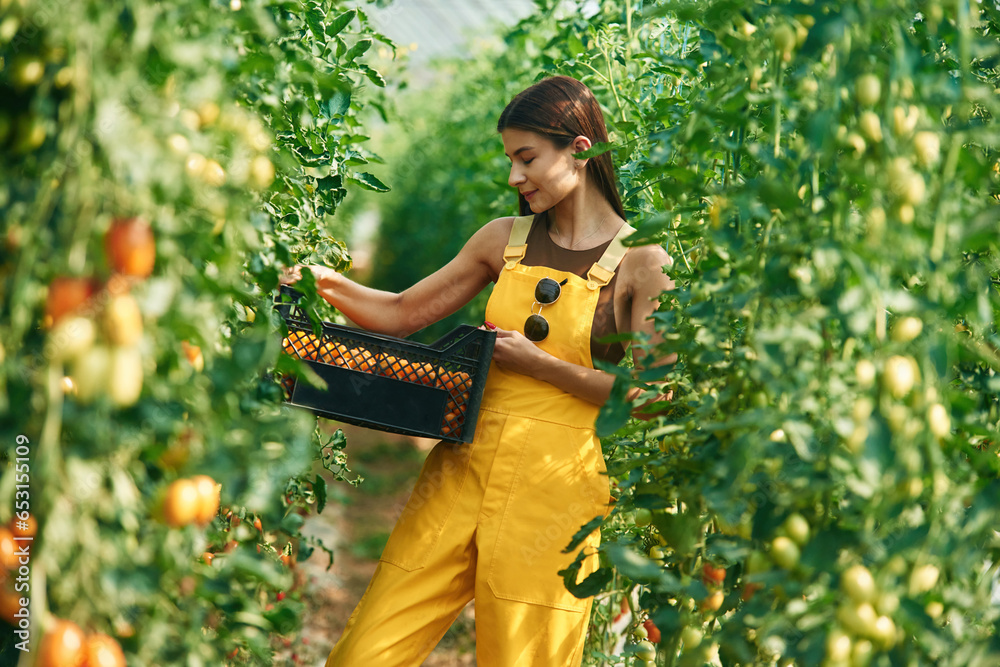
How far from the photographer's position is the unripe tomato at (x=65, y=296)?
763 mm

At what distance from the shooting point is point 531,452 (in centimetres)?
166

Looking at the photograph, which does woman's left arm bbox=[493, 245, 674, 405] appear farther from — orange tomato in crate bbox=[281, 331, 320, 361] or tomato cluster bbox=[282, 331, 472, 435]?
orange tomato in crate bbox=[281, 331, 320, 361]

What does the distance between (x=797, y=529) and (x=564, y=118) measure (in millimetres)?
1040

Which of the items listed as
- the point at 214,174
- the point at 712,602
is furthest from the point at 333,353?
the point at 712,602

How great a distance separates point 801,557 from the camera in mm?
929

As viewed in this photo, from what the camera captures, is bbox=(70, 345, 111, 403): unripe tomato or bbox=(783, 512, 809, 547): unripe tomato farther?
bbox=(783, 512, 809, 547): unripe tomato

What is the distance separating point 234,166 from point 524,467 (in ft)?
3.05

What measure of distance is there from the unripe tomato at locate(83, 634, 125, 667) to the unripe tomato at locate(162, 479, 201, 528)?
0.39ft

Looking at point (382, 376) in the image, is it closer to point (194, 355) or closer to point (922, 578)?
point (194, 355)

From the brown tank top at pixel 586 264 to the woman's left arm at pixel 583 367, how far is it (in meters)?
0.05

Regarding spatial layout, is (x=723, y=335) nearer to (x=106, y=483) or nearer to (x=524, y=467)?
(x=524, y=467)

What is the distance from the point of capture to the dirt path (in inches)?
121

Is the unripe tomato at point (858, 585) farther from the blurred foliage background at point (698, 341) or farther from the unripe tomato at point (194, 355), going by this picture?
the unripe tomato at point (194, 355)

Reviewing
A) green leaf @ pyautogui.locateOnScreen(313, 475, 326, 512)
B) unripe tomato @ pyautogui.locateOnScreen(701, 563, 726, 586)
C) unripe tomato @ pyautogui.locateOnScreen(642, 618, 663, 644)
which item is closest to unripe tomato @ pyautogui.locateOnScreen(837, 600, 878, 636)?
unripe tomato @ pyautogui.locateOnScreen(701, 563, 726, 586)
